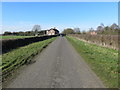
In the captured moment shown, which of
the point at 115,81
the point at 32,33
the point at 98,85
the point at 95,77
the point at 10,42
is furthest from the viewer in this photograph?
the point at 32,33

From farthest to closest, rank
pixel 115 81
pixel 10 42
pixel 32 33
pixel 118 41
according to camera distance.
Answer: pixel 32 33, pixel 10 42, pixel 118 41, pixel 115 81

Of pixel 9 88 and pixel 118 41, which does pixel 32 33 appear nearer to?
pixel 118 41

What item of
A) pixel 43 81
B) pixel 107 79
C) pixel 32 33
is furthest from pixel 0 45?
pixel 32 33

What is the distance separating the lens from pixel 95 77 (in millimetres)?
6730

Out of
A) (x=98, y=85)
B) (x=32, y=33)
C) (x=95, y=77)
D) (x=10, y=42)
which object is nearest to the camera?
(x=98, y=85)

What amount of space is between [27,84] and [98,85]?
8.69ft

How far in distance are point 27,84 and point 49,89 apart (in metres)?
1.07

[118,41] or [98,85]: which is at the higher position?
[118,41]

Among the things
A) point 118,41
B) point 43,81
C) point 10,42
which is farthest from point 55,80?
point 10,42

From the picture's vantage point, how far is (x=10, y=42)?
20922 mm

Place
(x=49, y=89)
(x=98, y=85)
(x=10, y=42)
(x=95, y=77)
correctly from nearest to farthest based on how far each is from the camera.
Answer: (x=49, y=89) < (x=98, y=85) < (x=95, y=77) < (x=10, y=42)

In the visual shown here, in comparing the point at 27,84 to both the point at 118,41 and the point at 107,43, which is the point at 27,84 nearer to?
the point at 118,41

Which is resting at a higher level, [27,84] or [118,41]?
[118,41]

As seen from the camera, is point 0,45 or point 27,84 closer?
point 27,84
